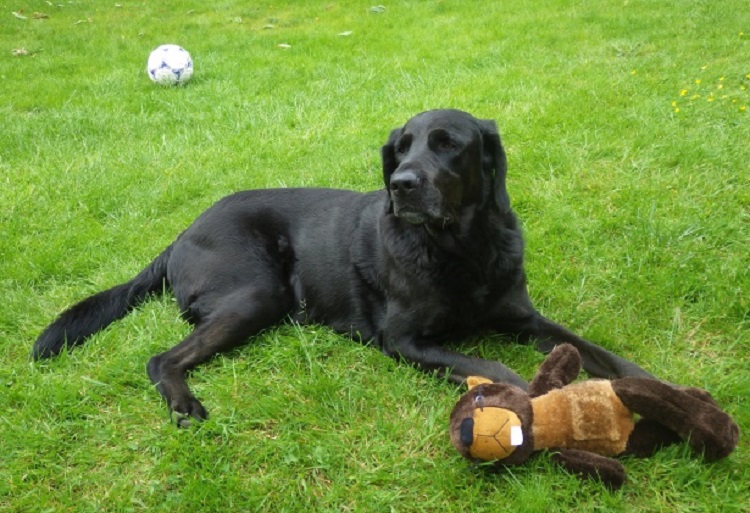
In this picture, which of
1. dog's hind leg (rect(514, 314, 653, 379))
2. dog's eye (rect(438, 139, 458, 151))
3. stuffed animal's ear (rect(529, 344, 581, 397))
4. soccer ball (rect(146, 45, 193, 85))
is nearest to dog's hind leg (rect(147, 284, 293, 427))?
dog's eye (rect(438, 139, 458, 151))

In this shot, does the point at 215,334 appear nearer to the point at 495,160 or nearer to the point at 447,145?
the point at 447,145

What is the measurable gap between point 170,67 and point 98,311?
4.52m

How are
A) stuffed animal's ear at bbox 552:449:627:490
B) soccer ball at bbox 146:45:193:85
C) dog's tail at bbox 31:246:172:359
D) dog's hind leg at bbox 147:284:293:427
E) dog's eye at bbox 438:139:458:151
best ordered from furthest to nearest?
soccer ball at bbox 146:45:193:85 < dog's tail at bbox 31:246:172:359 < dog's eye at bbox 438:139:458:151 < dog's hind leg at bbox 147:284:293:427 < stuffed animal's ear at bbox 552:449:627:490

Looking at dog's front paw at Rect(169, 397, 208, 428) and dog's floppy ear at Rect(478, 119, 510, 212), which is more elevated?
dog's floppy ear at Rect(478, 119, 510, 212)

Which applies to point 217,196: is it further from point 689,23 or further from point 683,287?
point 689,23

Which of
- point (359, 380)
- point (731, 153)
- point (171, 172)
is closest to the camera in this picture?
point (359, 380)

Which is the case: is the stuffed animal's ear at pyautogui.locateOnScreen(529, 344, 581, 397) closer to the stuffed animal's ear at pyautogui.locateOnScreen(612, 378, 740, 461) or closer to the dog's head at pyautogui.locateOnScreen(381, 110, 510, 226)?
the stuffed animal's ear at pyautogui.locateOnScreen(612, 378, 740, 461)

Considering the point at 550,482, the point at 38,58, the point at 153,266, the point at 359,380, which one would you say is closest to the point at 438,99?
the point at 153,266

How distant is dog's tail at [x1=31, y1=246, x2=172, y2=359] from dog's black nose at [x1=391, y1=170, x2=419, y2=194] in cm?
141

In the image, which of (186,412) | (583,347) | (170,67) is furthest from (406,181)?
(170,67)

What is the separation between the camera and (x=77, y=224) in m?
4.61

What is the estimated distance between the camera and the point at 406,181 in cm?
281

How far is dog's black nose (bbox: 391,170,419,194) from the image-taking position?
9.21 feet

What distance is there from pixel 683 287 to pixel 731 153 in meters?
1.72
